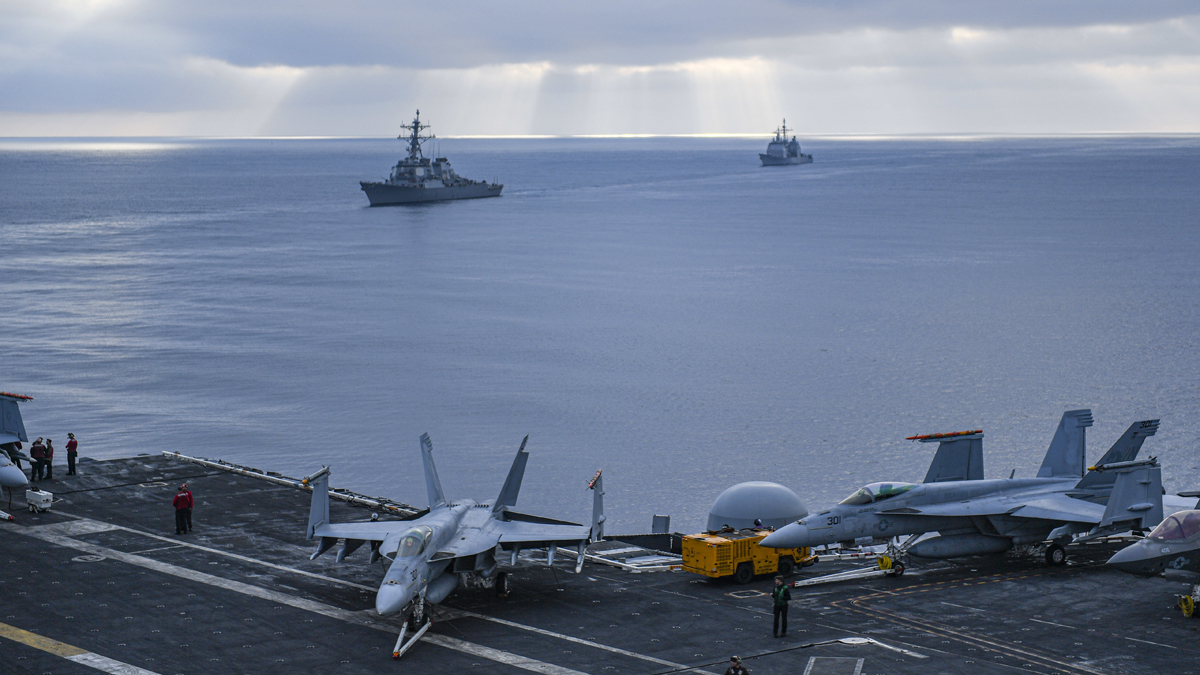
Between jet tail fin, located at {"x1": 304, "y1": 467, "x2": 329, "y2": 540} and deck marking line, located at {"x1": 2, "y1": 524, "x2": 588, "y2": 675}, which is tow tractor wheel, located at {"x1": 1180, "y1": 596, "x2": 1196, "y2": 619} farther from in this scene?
jet tail fin, located at {"x1": 304, "y1": 467, "x2": 329, "y2": 540}

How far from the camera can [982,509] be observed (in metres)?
32.7

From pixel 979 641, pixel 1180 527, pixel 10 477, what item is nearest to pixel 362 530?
pixel 10 477

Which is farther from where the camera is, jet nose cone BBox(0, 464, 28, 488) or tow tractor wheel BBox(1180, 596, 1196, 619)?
jet nose cone BBox(0, 464, 28, 488)

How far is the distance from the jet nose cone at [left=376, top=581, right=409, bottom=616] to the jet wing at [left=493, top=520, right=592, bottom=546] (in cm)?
453

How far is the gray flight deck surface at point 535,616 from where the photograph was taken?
2405 centimetres

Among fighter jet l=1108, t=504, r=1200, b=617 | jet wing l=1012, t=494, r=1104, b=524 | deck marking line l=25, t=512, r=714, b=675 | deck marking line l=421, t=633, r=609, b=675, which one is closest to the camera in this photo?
deck marking line l=421, t=633, r=609, b=675

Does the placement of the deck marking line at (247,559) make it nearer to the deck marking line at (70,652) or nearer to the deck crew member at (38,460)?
the deck crew member at (38,460)

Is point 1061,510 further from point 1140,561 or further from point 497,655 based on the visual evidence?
point 497,655

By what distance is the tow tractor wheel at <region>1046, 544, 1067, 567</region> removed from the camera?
106 feet

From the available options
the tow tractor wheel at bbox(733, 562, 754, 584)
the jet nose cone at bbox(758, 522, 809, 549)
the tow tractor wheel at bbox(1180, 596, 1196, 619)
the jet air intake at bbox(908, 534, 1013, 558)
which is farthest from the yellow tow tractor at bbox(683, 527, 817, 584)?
the tow tractor wheel at bbox(1180, 596, 1196, 619)

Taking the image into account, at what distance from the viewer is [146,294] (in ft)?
339

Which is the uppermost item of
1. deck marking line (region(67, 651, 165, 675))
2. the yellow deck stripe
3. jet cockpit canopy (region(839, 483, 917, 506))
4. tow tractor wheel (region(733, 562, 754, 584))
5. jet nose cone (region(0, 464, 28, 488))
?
jet cockpit canopy (region(839, 483, 917, 506))

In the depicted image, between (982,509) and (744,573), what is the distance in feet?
26.4

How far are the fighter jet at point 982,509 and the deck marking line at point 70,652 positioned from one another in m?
17.1
